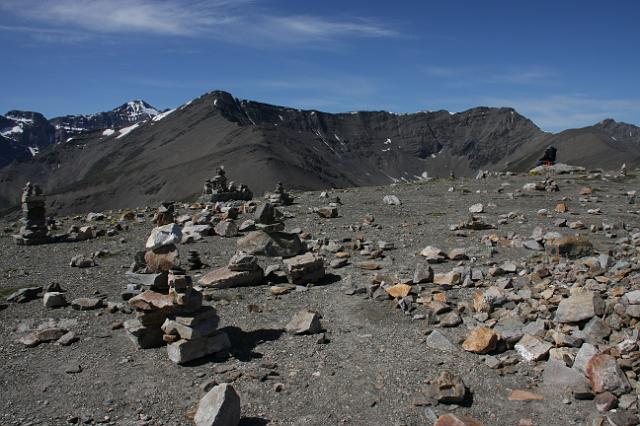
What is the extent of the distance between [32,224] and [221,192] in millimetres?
13557

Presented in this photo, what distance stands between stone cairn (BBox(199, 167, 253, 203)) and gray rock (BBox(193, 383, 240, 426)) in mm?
27118

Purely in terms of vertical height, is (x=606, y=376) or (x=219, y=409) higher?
(x=606, y=376)

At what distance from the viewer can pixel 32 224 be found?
23.4 m

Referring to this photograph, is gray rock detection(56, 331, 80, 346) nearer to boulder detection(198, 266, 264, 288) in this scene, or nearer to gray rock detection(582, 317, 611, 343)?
boulder detection(198, 266, 264, 288)

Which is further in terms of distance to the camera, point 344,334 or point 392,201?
point 392,201

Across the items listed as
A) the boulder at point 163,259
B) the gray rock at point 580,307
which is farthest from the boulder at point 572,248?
the boulder at point 163,259

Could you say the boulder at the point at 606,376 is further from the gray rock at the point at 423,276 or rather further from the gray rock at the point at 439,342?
the gray rock at the point at 423,276

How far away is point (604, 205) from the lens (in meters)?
25.3

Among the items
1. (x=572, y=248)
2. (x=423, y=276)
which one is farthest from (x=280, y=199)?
(x=572, y=248)

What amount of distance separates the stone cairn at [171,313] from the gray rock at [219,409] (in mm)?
2251

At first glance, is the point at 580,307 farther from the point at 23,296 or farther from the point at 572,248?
the point at 23,296

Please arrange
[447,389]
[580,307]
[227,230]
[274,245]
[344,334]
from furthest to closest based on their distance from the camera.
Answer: [227,230], [274,245], [344,334], [580,307], [447,389]

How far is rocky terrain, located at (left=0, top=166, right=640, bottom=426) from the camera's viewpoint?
27.2ft

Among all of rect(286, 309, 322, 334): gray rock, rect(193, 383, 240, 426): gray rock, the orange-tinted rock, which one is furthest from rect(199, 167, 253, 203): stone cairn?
rect(193, 383, 240, 426): gray rock
